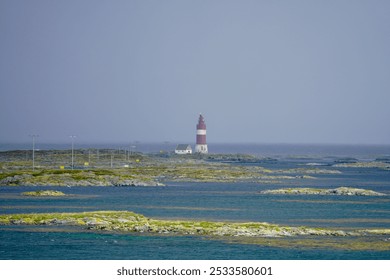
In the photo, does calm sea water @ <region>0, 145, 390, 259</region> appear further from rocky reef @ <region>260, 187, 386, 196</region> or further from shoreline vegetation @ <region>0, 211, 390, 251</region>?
rocky reef @ <region>260, 187, 386, 196</region>

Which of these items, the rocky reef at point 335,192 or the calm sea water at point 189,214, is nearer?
the calm sea water at point 189,214

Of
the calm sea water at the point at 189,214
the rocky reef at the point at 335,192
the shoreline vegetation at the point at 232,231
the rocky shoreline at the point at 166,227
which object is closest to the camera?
the calm sea water at the point at 189,214

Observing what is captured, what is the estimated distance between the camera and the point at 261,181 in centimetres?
10319

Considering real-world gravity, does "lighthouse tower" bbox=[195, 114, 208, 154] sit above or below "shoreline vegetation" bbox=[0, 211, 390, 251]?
above

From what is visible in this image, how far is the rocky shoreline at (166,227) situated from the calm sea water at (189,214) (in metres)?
1.63

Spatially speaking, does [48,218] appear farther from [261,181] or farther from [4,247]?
[261,181]

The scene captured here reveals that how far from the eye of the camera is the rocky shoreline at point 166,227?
45438 millimetres

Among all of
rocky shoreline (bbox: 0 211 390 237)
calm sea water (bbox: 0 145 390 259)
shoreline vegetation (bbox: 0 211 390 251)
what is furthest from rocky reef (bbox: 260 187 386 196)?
rocky shoreline (bbox: 0 211 390 237)

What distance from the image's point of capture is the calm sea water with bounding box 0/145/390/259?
129 ft

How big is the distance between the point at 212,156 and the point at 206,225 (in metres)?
146

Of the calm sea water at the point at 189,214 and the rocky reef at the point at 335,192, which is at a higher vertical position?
the rocky reef at the point at 335,192

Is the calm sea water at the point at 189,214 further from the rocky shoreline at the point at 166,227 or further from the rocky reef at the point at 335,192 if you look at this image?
the rocky reef at the point at 335,192

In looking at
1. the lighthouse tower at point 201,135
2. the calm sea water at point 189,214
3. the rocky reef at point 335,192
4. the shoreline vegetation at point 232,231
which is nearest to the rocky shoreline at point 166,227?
the shoreline vegetation at point 232,231

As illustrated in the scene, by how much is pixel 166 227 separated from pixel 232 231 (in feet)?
12.5
